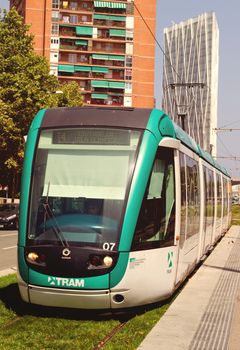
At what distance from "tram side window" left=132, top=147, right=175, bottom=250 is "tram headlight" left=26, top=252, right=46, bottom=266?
1095 mm

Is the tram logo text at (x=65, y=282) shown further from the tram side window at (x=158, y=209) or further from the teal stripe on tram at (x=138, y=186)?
the tram side window at (x=158, y=209)

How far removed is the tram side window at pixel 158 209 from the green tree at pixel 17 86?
23.6 meters

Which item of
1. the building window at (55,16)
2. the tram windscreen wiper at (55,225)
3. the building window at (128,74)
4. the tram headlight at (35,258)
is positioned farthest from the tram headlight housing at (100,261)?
the building window at (55,16)

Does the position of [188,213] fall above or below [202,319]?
above

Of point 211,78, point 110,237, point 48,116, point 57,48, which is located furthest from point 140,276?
point 211,78

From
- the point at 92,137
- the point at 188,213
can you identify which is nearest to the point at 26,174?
the point at 92,137

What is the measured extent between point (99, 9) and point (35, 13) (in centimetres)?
993

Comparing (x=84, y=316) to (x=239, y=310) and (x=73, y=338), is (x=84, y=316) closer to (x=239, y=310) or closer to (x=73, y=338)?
(x=73, y=338)

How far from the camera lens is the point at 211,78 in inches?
4090

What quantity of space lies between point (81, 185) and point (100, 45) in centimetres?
8525

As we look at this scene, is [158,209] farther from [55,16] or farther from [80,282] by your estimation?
[55,16]

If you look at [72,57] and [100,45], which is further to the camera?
[100,45]

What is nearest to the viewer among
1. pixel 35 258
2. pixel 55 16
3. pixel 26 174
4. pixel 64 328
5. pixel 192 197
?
pixel 64 328

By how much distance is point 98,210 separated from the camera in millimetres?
6926
